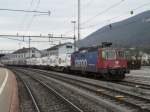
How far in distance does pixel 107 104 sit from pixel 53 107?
2.39 meters

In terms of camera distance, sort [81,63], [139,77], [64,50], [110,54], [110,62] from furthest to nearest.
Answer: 1. [64,50]
2. [81,63]
3. [139,77]
4. [110,54]
5. [110,62]

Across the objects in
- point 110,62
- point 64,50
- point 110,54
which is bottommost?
point 110,62

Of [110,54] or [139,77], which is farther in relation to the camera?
[139,77]

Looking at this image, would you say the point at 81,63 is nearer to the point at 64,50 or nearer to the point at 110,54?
the point at 110,54

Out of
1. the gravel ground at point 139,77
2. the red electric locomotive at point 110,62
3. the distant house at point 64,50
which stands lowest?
the gravel ground at point 139,77

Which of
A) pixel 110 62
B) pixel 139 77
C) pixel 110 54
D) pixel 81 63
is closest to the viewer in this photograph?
pixel 110 62

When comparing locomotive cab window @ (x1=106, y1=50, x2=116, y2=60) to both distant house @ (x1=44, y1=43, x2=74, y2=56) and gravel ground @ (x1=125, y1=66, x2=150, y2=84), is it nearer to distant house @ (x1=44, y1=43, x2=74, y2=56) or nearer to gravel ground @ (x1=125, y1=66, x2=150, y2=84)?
gravel ground @ (x1=125, y1=66, x2=150, y2=84)

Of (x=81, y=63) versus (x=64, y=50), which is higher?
(x=64, y=50)

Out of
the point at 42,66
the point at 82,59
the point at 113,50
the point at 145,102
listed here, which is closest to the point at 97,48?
the point at 113,50

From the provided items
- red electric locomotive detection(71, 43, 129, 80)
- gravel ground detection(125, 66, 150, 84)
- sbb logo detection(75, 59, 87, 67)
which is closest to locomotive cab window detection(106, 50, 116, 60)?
red electric locomotive detection(71, 43, 129, 80)

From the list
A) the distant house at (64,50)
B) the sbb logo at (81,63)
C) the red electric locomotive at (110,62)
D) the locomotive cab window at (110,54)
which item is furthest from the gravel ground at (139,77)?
the distant house at (64,50)

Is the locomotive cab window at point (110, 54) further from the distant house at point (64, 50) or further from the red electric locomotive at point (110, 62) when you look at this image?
the distant house at point (64, 50)

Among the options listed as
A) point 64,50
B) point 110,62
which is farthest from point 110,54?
point 64,50

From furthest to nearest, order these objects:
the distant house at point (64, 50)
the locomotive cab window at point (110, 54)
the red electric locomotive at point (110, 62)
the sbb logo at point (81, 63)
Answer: the distant house at point (64, 50)
the sbb logo at point (81, 63)
the locomotive cab window at point (110, 54)
the red electric locomotive at point (110, 62)
